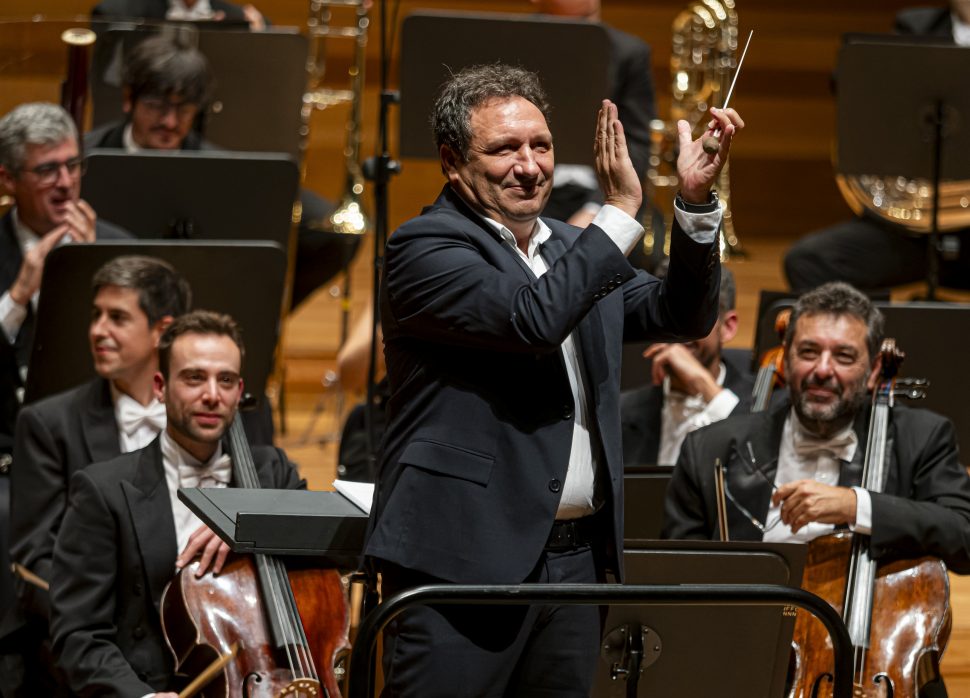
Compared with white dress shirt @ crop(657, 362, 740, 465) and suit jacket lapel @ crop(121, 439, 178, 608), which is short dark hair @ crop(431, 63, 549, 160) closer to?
suit jacket lapel @ crop(121, 439, 178, 608)

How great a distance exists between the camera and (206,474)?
9.30ft

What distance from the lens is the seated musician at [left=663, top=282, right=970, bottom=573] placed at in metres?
2.95

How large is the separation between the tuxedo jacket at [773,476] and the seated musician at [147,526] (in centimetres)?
78

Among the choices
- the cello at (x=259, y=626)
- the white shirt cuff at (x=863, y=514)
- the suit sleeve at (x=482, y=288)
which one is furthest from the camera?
the white shirt cuff at (x=863, y=514)

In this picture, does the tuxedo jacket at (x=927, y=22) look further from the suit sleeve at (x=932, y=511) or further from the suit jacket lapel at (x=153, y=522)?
the suit jacket lapel at (x=153, y=522)

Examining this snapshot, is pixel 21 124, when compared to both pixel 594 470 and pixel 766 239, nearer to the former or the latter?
pixel 594 470

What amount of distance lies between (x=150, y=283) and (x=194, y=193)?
2.08 feet

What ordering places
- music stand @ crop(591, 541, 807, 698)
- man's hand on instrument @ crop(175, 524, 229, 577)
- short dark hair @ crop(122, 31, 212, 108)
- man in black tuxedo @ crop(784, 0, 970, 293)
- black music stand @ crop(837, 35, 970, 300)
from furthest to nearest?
man in black tuxedo @ crop(784, 0, 970, 293) → short dark hair @ crop(122, 31, 212, 108) → black music stand @ crop(837, 35, 970, 300) → man's hand on instrument @ crop(175, 524, 229, 577) → music stand @ crop(591, 541, 807, 698)

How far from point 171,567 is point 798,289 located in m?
2.85

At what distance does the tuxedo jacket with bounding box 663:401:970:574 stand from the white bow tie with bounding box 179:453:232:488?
873 mm

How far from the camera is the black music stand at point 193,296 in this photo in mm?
3268

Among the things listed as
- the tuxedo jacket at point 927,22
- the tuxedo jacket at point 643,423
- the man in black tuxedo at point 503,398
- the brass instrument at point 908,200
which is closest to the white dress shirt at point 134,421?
the tuxedo jacket at point 643,423

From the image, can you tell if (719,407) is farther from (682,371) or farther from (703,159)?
(703,159)

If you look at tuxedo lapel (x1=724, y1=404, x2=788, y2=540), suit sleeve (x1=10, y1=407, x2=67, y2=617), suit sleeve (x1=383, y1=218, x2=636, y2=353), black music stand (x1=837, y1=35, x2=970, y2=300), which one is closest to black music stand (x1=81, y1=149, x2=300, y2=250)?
suit sleeve (x1=10, y1=407, x2=67, y2=617)
